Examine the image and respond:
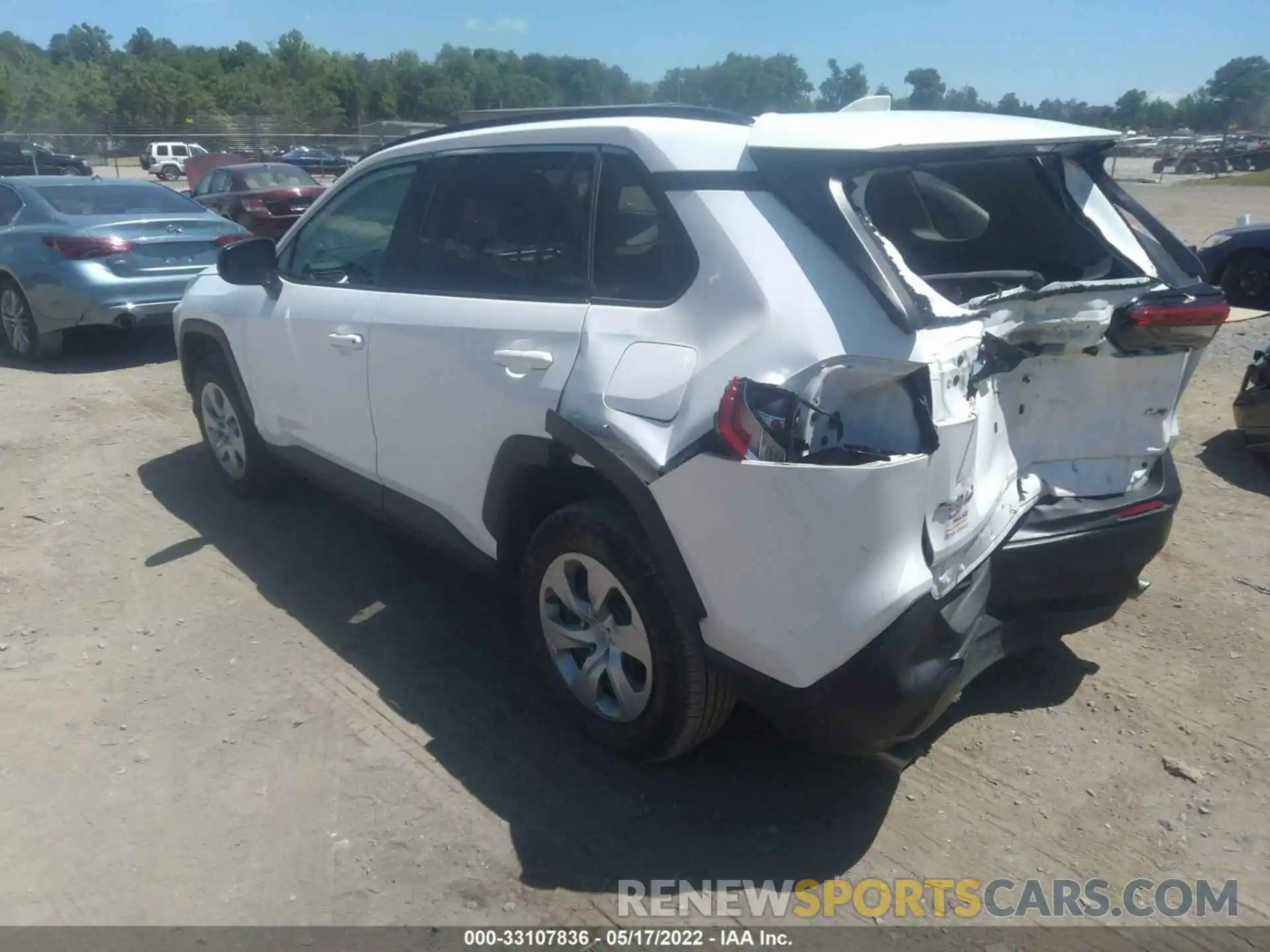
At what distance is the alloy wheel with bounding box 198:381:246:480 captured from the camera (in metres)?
5.23

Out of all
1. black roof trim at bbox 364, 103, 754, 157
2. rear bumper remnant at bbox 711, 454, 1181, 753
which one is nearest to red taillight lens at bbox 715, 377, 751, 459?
rear bumper remnant at bbox 711, 454, 1181, 753

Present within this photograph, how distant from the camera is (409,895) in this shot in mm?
2760

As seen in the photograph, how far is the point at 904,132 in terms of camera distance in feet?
9.12

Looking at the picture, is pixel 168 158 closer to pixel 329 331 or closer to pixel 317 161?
pixel 317 161

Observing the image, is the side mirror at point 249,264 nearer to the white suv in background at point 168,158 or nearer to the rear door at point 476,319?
the rear door at point 476,319

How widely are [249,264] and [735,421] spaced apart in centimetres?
303

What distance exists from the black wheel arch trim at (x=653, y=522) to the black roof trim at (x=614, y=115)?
1092 millimetres

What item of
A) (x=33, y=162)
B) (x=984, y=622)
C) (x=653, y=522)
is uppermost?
(x=33, y=162)

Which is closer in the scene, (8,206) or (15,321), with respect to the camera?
(15,321)

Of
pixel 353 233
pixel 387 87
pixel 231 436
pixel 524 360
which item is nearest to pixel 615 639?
pixel 524 360

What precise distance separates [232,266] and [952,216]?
10.4ft

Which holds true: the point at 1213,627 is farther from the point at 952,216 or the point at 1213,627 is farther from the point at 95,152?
the point at 95,152

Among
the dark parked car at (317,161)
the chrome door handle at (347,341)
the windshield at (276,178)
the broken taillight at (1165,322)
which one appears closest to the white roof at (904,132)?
the broken taillight at (1165,322)

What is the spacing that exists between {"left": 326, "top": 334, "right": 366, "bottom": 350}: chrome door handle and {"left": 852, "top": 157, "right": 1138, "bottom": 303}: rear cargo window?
6.55 ft
